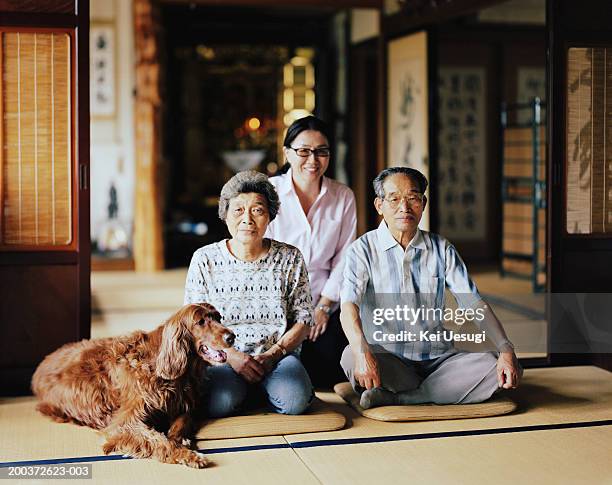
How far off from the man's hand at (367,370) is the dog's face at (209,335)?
53 cm

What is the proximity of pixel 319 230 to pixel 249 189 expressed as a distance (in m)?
0.72

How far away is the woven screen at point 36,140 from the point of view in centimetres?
396

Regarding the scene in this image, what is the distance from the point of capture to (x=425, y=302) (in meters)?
3.56

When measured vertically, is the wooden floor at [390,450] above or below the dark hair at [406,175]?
below

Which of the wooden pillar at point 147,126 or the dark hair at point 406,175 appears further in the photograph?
the wooden pillar at point 147,126

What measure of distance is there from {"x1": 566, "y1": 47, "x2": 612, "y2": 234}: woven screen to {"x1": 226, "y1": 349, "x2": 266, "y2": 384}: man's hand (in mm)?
1981

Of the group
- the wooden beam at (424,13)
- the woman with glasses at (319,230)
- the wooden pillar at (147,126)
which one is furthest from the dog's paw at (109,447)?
the wooden pillar at (147,126)

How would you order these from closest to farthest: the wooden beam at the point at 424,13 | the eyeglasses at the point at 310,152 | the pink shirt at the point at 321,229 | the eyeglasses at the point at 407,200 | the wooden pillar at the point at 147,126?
the eyeglasses at the point at 407,200 < the eyeglasses at the point at 310,152 < the pink shirt at the point at 321,229 < the wooden beam at the point at 424,13 < the wooden pillar at the point at 147,126

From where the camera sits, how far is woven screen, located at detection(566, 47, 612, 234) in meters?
4.51

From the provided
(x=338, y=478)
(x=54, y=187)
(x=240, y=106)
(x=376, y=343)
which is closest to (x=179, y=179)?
(x=240, y=106)

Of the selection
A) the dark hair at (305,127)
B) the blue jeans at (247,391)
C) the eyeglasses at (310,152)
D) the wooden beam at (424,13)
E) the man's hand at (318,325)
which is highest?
the wooden beam at (424,13)

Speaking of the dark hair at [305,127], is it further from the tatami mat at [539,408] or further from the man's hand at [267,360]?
the tatami mat at [539,408]

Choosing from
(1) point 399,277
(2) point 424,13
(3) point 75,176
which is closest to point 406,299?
(1) point 399,277

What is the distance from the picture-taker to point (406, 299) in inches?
139
